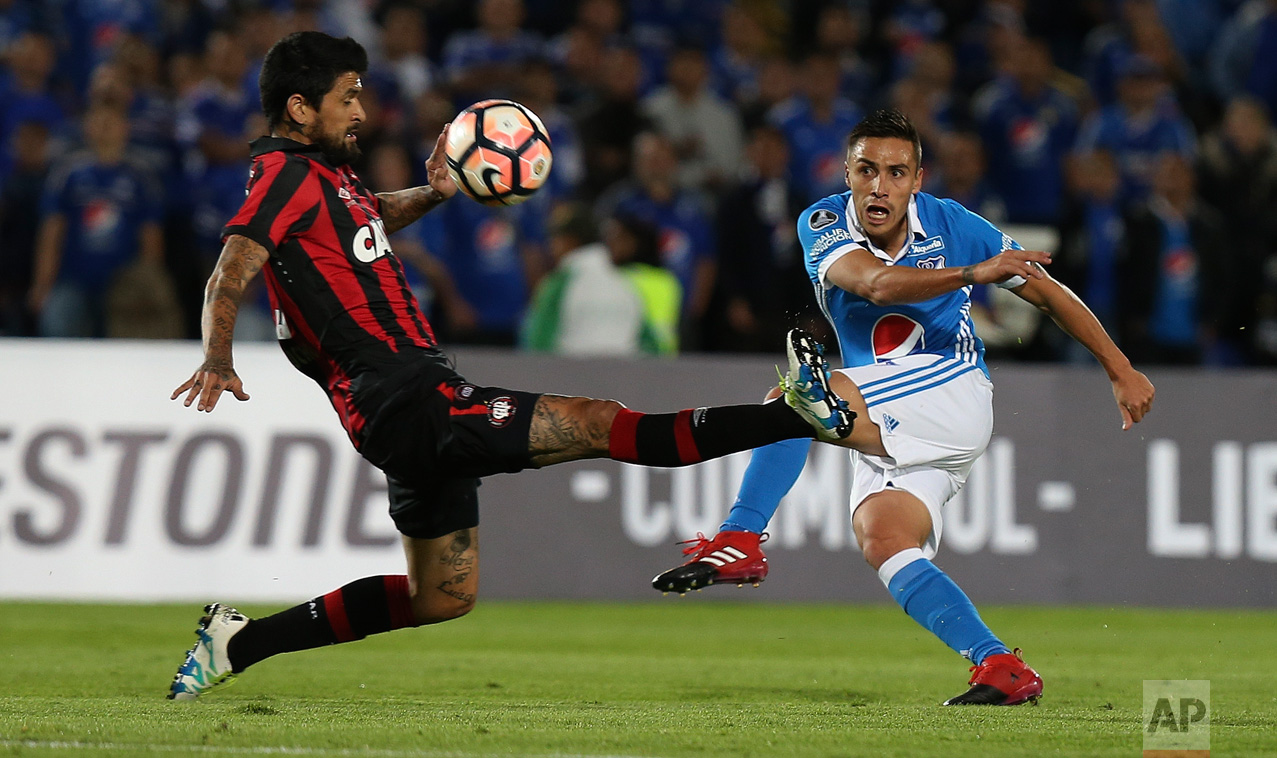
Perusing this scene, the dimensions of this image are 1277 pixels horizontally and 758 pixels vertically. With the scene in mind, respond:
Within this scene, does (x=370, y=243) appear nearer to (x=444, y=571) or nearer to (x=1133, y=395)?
(x=444, y=571)

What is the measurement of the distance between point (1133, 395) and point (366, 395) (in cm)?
262

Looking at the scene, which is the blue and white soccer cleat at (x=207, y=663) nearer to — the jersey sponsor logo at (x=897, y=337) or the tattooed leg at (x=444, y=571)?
the tattooed leg at (x=444, y=571)

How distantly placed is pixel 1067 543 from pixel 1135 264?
275 cm

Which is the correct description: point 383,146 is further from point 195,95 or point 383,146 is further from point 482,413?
point 482,413

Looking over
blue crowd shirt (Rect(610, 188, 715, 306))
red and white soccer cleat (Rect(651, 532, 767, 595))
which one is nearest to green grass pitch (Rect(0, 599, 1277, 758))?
red and white soccer cleat (Rect(651, 532, 767, 595))

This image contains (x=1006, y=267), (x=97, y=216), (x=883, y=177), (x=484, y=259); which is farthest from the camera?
(x=484, y=259)

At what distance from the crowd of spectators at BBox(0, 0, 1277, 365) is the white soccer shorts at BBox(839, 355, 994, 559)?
17.2 feet

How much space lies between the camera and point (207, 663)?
19.1 ft

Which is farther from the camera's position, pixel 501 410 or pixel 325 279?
pixel 325 279

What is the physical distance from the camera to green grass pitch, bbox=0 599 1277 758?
4551 mm

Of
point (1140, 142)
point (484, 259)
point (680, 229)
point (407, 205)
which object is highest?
point (1140, 142)

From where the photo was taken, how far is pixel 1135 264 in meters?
12.1

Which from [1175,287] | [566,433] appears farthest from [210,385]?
[1175,287]

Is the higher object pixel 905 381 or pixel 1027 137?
pixel 1027 137
